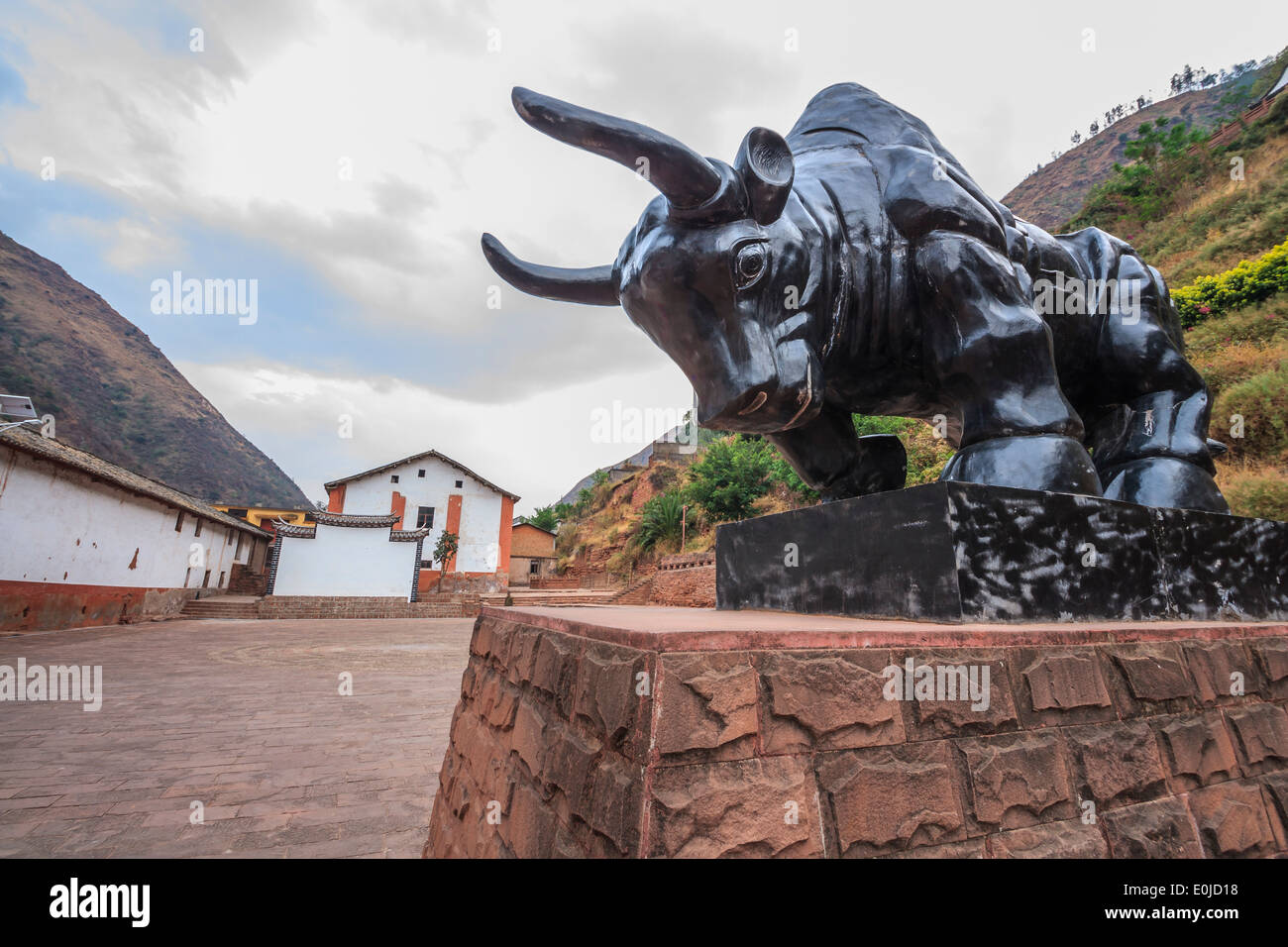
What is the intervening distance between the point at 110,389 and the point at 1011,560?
78.5 meters

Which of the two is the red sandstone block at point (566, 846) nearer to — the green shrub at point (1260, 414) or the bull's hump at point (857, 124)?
the bull's hump at point (857, 124)

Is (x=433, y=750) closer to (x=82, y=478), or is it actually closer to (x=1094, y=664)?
(x=1094, y=664)

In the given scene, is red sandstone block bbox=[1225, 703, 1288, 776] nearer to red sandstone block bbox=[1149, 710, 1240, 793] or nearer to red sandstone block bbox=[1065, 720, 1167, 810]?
red sandstone block bbox=[1149, 710, 1240, 793]

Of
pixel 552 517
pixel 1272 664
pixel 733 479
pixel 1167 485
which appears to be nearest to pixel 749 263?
pixel 1167 485

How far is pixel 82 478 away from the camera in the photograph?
12180mm

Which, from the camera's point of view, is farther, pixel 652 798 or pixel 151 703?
pixel 151 703

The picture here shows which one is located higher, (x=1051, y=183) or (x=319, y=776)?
(x=1051, y=183)

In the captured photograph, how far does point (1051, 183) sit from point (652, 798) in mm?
80329

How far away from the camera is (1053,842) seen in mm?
977

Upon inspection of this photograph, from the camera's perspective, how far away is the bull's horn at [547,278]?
1.80 m

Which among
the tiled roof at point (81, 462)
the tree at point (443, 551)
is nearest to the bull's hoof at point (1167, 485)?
the tiled roof at point (81, 462)
